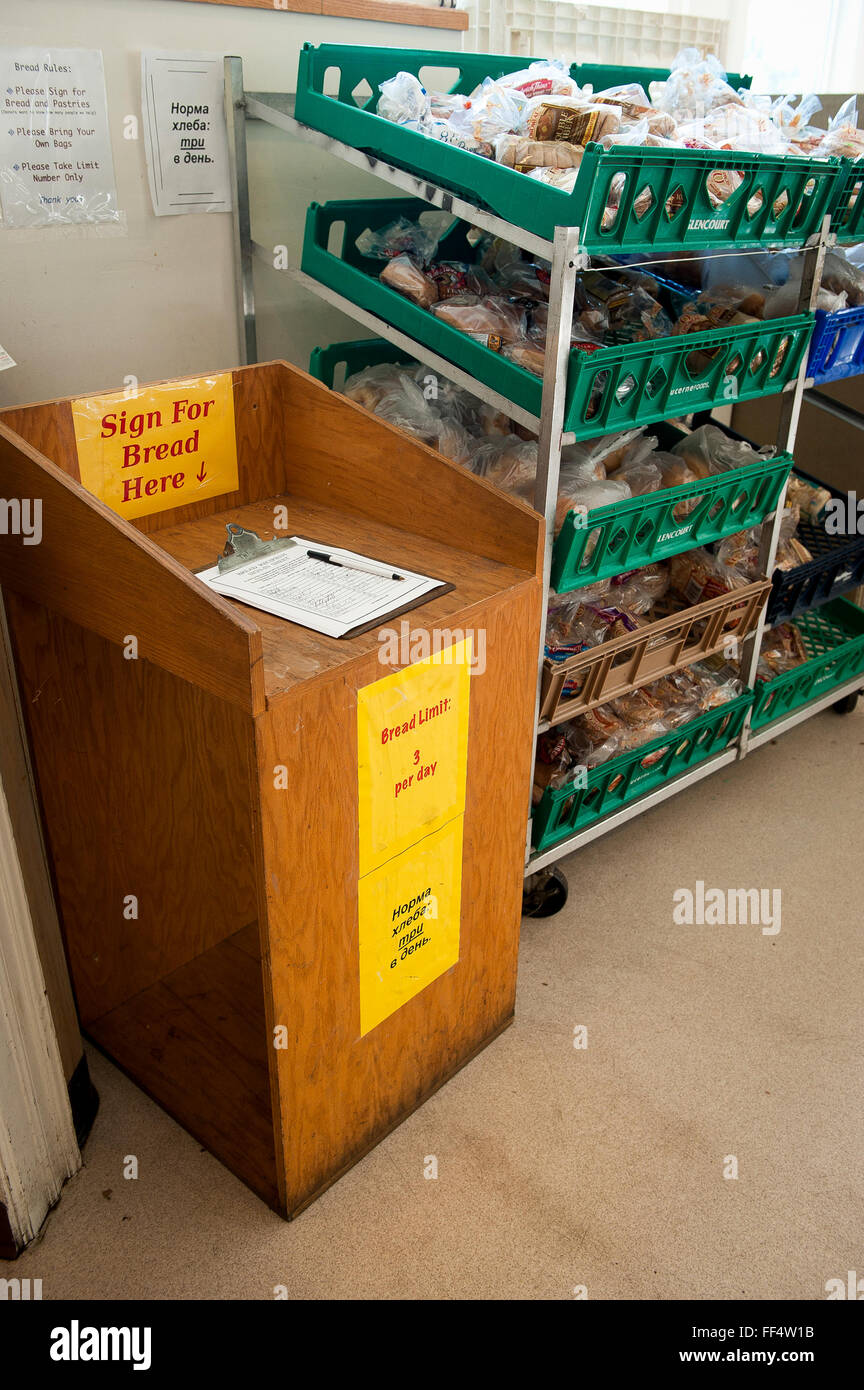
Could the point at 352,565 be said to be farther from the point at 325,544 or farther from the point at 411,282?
the point at 411,282

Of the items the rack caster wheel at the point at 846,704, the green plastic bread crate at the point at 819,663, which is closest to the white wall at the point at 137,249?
the green plastic bread crate at the point at 819,663

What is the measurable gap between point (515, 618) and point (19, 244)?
3.55 feet

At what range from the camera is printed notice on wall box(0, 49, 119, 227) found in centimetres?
170

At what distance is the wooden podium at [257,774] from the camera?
1.29 meters

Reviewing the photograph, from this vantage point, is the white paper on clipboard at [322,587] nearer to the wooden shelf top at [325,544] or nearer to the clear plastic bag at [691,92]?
the wooden shelf top at [325,544]

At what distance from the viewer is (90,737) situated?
1691 mm

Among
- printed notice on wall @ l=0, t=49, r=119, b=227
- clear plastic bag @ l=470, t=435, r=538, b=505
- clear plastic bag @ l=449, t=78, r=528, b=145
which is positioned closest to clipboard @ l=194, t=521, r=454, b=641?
clear plastic bag @ l=470, t=435, r=538, b=505

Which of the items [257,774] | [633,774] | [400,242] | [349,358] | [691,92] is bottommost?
[633,774]

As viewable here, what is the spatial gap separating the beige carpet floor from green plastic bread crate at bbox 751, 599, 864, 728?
1.82 ft

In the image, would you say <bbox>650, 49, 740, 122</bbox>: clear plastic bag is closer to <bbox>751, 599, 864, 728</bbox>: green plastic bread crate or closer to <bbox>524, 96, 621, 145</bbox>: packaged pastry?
<bbox>524, 96, 621, 145</bbox>: packaged pastry

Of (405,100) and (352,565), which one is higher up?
(405,100)

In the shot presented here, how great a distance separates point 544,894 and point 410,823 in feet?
2.74

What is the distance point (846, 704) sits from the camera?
3135 mm

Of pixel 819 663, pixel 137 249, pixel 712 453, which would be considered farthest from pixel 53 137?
pixel 819 663
